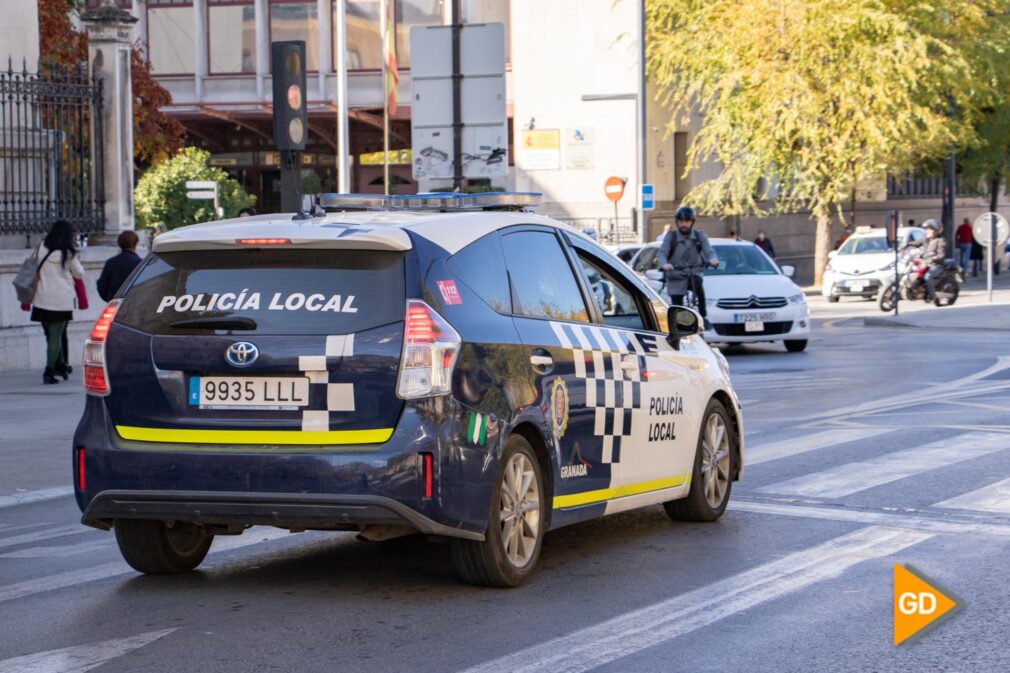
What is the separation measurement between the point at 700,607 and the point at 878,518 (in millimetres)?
2589

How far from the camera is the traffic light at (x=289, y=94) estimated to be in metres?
14.9

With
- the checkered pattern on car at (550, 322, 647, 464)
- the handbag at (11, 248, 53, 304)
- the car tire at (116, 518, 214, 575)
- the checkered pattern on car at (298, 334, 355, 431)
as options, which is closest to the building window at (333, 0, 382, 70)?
the handbag at (11, 248, 53, 304)

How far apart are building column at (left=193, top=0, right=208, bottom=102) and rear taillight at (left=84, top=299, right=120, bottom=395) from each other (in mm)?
48873

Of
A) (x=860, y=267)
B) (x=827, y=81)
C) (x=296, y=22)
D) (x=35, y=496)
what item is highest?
(x=296, y=22)

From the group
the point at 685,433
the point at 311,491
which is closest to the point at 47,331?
the point at 685,433

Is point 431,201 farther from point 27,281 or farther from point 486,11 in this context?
point 486,11

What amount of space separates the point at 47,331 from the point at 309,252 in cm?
1227

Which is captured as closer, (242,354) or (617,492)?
(242,354)

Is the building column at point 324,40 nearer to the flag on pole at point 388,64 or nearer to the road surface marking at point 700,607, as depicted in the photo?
the flag on pole at point 388,64

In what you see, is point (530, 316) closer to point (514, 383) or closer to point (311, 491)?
point (514, 383)

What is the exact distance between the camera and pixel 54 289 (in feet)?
62.3

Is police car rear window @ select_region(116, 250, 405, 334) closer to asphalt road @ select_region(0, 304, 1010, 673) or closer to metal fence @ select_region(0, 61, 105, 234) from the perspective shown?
asphalt road @ select_region(0, 304, 1010, 673)

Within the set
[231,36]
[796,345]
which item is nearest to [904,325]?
[796,345]

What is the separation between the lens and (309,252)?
744cm
